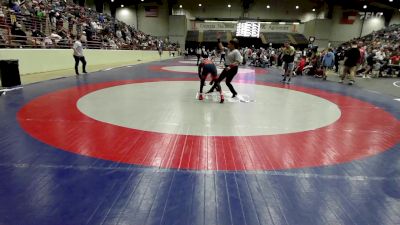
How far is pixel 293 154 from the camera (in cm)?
367

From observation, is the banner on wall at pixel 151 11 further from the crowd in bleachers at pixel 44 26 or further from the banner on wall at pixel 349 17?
the banner on wall at pixel 349 17

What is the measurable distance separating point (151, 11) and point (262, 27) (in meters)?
18.0

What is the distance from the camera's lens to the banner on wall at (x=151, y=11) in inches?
1647

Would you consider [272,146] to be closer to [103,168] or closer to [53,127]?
[103,168]

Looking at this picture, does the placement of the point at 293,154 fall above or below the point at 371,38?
below

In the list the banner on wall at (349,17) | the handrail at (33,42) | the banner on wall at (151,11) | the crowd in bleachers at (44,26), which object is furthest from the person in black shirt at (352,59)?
the banner on wall at (151,11)

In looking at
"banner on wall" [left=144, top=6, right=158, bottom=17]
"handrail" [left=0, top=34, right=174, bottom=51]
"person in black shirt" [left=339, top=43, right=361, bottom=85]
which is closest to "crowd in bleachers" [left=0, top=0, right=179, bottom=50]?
"handrail" [left=0, top=34, right=174, bottom=51]

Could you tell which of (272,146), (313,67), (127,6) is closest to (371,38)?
(313,67)

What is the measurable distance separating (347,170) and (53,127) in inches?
172

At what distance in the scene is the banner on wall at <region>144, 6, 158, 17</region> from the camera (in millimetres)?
41828

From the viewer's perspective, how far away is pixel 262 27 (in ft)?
145

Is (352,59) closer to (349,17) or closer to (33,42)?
(33,42)

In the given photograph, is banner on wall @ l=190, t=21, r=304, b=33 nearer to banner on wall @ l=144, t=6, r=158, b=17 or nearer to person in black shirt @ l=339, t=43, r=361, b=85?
banner on wall @ l=144, t=6, r=158, b=17

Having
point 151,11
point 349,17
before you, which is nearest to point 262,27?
point 349,17
